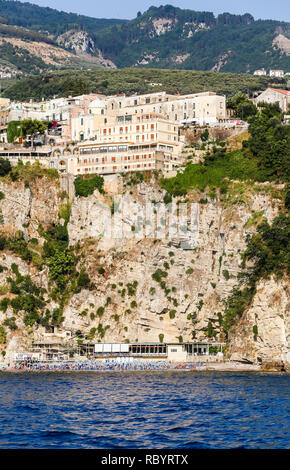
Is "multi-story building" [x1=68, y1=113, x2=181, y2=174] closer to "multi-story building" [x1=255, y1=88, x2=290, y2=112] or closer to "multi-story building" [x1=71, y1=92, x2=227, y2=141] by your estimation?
"multi-story building" [x1=71, y1=92, x2=227, y2=141]

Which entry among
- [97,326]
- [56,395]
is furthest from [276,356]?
[56,395]

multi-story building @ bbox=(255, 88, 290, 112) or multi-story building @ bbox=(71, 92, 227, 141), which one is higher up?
multi-story building @ bbox=(255, 88, 290, 112)

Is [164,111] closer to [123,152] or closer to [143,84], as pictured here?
[123,152]

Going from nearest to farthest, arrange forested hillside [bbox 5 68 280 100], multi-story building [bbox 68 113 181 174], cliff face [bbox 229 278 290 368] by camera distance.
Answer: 1. cliff face [bbox 229 278 290 368]
2. multi-story building [bbox 68 113 181 174]
3. forested hillside [bbox 5 68 280 100]

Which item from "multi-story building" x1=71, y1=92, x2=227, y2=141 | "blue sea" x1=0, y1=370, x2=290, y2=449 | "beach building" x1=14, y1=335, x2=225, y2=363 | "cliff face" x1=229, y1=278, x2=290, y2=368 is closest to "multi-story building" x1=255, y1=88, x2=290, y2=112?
"multi-story building" x1=71, y1=92, x2=227, y2=141

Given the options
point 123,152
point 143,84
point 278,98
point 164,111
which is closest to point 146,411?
point 123,152

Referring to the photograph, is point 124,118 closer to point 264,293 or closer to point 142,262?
point 142,262
